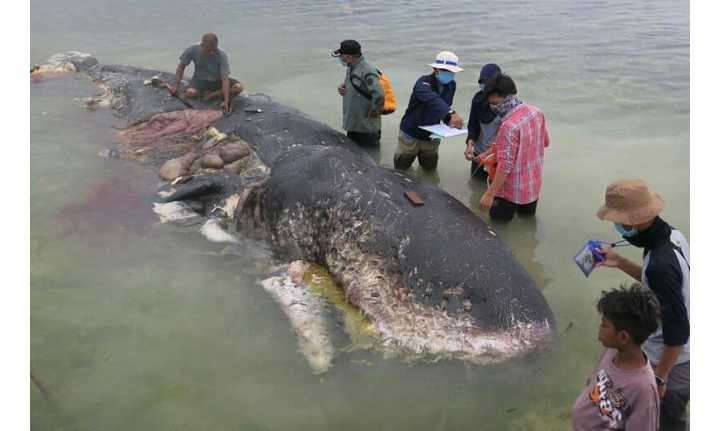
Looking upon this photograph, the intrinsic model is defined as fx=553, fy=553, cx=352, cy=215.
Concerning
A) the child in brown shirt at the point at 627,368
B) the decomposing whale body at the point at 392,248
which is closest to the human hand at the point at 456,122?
the decomposing whale body at the point at 392,248

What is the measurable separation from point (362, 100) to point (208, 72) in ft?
A: 9.86

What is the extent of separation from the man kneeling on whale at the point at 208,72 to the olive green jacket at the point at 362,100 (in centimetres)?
213

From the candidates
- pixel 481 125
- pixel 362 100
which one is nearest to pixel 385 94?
pixel 362 100

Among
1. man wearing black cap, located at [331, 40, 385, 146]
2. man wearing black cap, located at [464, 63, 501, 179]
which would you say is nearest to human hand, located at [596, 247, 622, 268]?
man wearing black cap, located at [464, 63, 501, 179]

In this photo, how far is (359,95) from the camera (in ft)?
24.9

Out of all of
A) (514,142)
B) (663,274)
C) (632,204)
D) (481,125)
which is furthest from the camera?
(481,125)

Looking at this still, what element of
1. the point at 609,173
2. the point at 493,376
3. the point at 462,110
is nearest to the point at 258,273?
the point at 493,376

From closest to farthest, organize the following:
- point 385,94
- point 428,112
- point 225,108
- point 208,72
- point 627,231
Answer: point 627,231 < point 428,112 < point 385,94 < point 225,108 < point 208,72

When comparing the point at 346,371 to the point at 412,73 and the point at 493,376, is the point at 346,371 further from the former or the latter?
the point at 412,73

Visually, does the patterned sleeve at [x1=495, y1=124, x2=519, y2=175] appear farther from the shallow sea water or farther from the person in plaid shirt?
the shallow sea water

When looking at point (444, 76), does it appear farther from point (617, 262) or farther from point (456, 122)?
point (617, 262)

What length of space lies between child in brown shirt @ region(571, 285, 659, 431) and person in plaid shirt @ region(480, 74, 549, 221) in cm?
281

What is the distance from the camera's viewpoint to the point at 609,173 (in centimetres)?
769

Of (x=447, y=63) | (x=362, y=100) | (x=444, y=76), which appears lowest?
(x=362, y=100)
